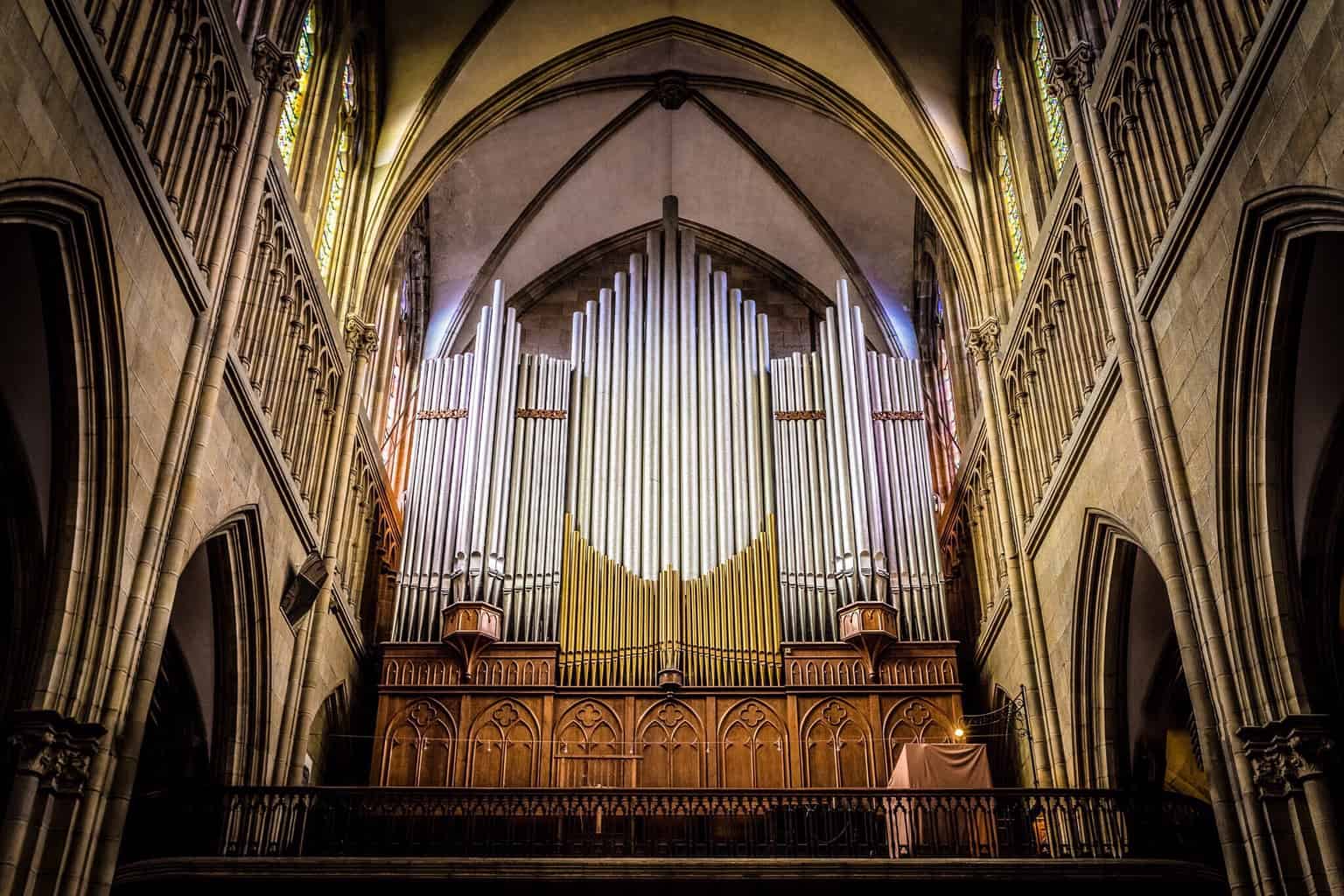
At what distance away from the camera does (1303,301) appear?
10594 millimetres

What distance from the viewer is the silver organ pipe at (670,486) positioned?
19000 mm

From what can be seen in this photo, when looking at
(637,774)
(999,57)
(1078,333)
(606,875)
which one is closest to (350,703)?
(637,774)

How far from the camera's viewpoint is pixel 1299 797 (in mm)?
10008

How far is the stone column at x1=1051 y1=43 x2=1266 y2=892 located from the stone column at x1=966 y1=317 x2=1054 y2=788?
3.04 m

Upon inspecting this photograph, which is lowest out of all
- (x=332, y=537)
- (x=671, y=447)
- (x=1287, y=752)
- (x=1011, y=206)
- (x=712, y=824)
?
(x=1287, y=752)

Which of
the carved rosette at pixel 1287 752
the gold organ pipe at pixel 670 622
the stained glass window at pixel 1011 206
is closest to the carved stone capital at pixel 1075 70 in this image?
the stained glass window at pixel 1011 206

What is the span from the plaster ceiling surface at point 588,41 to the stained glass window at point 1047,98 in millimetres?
2573

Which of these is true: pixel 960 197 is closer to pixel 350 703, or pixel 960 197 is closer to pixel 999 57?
pixel 999 57

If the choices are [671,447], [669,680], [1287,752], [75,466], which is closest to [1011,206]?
[671,447]

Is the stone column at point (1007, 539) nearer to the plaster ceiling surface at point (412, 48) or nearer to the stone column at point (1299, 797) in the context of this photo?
the stone column at point (1299, 797)

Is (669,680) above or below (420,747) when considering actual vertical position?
above

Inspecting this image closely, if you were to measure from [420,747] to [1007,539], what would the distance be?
8.09 m

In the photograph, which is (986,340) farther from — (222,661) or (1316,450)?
(222,661)

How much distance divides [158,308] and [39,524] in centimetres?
207
